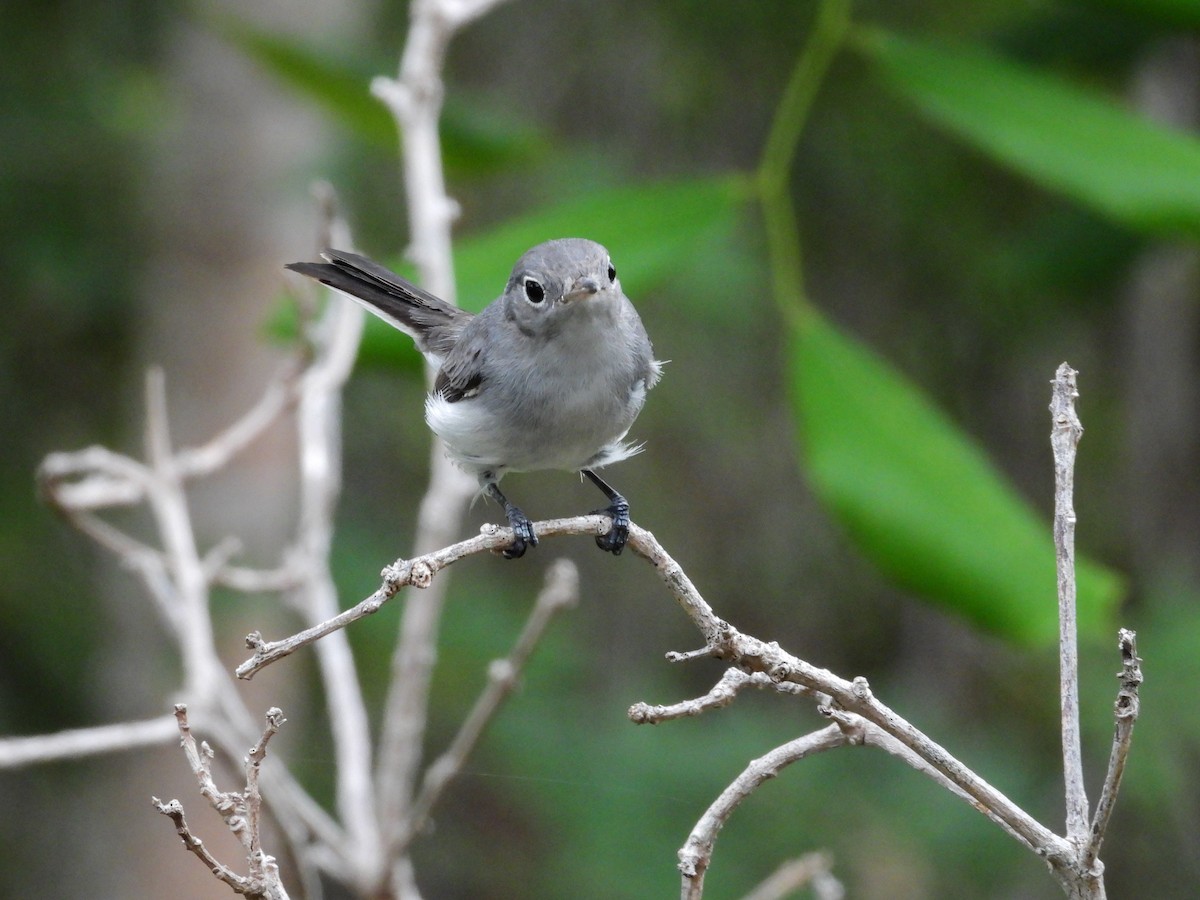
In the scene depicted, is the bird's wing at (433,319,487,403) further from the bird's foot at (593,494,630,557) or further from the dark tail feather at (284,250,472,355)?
the bird's foot at (593,494,630,557)

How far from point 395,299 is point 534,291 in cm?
56

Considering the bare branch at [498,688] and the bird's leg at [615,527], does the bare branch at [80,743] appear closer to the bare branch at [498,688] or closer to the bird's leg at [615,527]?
the bare branch at [498,688]

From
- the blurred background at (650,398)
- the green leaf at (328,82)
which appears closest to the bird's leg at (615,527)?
the green leaf at (328,82)

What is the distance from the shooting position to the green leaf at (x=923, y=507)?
8.93 feet

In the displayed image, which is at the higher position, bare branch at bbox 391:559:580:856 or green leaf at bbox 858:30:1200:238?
green leaf at bbox 858:30:1200:238

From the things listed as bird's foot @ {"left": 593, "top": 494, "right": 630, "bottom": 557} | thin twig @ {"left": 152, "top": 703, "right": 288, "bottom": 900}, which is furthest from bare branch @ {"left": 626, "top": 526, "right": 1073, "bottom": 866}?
bird's foot @ {"left": 593, "top": 494, "right": 630, "bottom": 557}

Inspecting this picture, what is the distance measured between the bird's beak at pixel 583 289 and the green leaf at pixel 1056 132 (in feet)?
3.32

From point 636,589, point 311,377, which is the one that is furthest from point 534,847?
point 311,377

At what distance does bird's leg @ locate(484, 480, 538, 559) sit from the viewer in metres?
2.26

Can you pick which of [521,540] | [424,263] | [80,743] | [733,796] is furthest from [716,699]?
[424,263]

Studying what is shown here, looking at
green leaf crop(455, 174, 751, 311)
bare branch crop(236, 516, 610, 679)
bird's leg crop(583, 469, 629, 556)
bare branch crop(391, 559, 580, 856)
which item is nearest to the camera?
bare branch crop(236, 516, 610, 679)

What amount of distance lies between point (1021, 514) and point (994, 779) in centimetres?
319

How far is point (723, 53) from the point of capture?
6582mm

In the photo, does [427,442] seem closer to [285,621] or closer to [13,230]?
[285,621]
